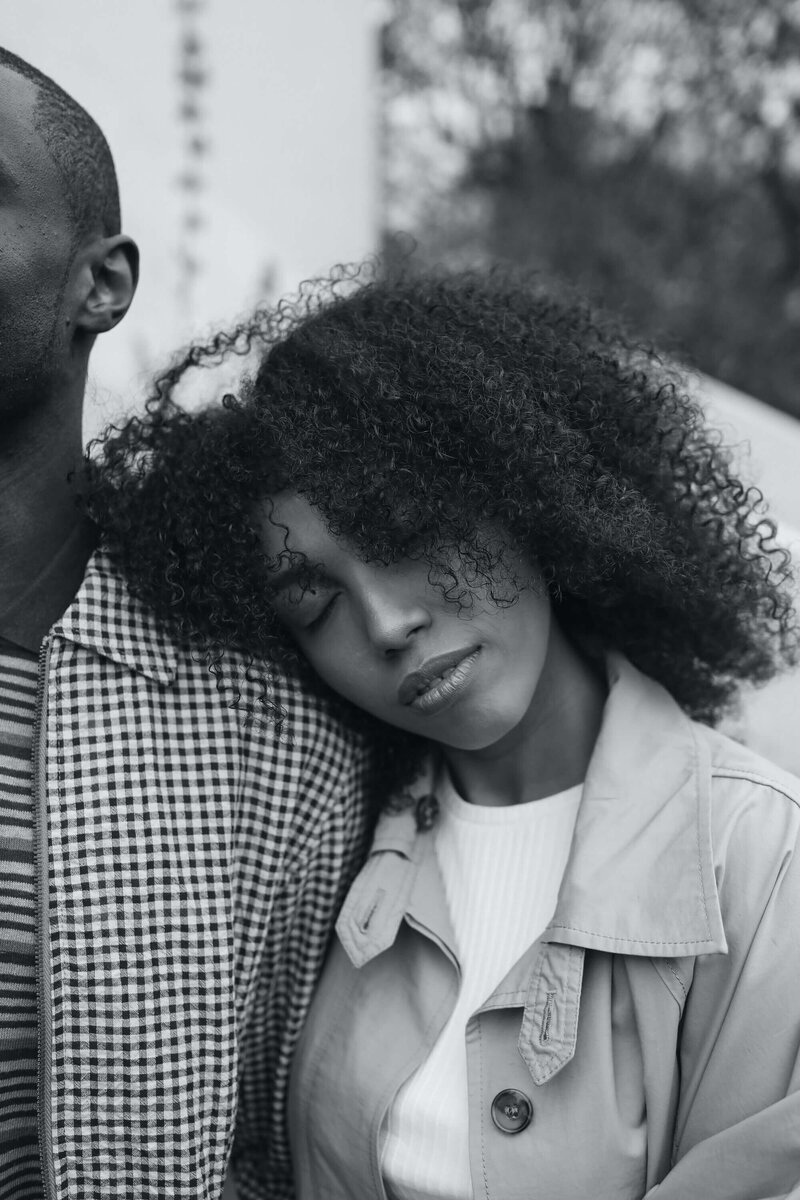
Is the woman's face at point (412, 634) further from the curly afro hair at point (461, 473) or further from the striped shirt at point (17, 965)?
the striped shirt at point (17, 965)

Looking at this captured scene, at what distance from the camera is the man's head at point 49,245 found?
171 cm

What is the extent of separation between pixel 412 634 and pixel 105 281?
2.75ft

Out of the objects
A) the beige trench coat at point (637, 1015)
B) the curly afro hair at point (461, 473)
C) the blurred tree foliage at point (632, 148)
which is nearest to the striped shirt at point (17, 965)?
the curly afro hair at point (461, 473)

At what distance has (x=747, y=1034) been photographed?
1.49 metres

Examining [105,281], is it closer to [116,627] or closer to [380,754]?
[116,627]

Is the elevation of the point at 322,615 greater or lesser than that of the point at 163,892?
greater

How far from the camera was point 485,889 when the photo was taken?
183 centimetres

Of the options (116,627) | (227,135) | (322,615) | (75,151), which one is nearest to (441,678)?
(322,615)

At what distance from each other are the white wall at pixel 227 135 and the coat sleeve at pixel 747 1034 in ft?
4.96

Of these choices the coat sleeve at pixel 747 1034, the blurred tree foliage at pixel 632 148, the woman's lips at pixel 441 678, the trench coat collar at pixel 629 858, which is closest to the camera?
the coat sleeve at pixel 747 1034

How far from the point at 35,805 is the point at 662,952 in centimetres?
98

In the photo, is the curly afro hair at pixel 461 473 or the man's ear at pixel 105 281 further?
the man's ear at pixel 105 281

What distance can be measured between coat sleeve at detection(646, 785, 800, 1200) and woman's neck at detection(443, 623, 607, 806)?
1.02 feet

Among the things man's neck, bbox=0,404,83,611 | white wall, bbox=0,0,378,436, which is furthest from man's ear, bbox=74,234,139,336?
white wall, bbox=0,0,378,436
